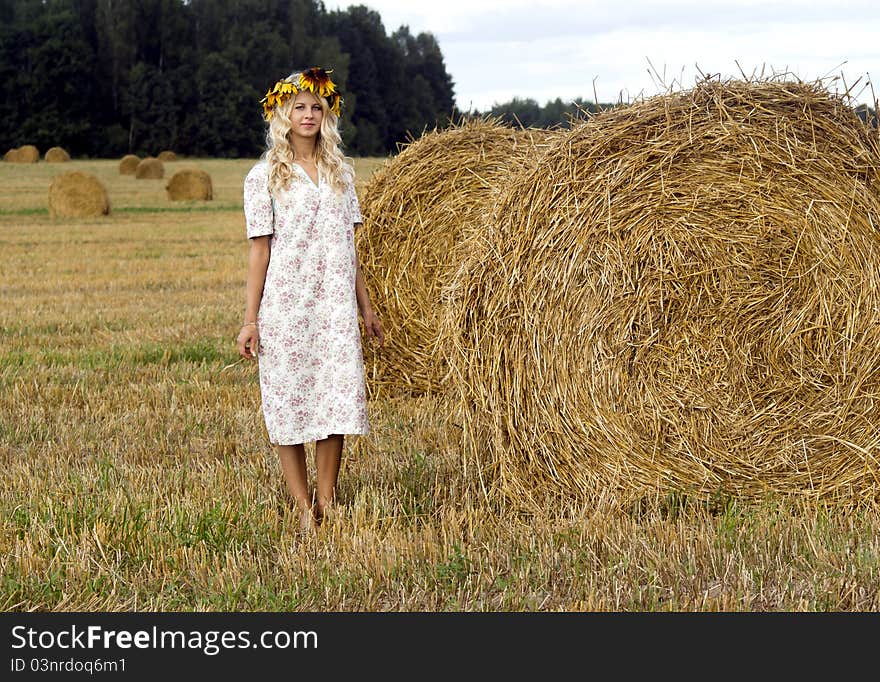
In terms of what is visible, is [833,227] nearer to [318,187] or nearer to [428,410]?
[318,187]

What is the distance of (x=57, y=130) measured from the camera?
60469mm

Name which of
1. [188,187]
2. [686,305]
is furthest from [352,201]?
[188,187]

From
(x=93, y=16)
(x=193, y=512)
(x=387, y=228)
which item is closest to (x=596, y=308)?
(x=193, y=512)

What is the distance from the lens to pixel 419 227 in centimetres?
730

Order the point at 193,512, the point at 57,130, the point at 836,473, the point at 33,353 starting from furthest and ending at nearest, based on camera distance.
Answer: the point at 57,130 → the point at 33,353 → the point at 836,473 → the point at 193,512

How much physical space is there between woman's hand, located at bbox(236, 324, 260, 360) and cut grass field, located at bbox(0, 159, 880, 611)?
639 millimetres

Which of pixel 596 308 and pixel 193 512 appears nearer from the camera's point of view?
pixel 193 512

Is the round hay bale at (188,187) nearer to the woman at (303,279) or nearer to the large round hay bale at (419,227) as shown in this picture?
the large round hay bale at (419,227)

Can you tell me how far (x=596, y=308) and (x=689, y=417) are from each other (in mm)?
624

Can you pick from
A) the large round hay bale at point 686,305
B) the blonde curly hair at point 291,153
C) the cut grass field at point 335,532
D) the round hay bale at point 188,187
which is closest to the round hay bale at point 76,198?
the round hay bale at point 188,187

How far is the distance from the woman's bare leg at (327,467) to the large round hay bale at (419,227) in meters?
2.49

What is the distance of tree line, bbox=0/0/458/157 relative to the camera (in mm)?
61656

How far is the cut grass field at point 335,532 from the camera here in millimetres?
3658

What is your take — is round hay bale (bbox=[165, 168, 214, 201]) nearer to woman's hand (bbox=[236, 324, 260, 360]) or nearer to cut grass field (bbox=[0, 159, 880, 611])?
cut grass field (bbox=[0, 159, 880, 611])
